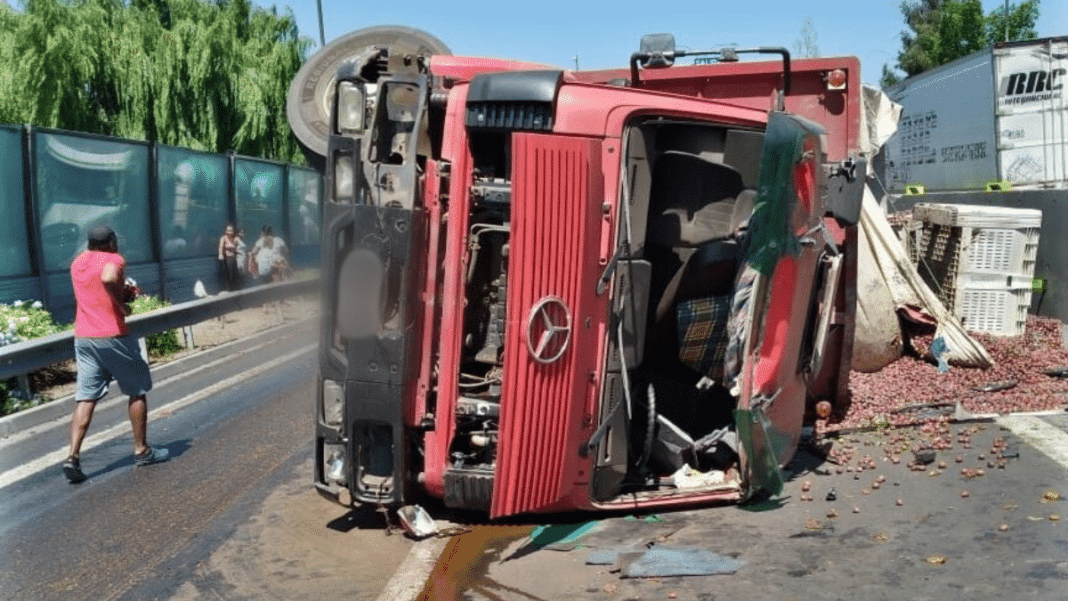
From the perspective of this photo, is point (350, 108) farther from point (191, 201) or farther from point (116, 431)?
point (191, 201)

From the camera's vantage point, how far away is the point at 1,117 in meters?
23.0

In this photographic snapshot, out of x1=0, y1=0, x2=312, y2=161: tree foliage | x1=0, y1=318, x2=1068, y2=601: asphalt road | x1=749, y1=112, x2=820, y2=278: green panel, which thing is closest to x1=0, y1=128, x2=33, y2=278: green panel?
x1=0, y1=318, x2=1068, y2=601: asphalt road

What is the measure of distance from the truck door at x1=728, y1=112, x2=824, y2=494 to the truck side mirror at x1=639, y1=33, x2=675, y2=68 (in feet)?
5.06

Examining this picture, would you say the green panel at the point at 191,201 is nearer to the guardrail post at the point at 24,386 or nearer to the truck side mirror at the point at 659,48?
the guardrail post at the point at 24,386

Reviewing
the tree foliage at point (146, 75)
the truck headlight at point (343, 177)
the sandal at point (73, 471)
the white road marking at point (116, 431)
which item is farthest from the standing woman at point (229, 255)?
the truck headlight at point (343, 177)

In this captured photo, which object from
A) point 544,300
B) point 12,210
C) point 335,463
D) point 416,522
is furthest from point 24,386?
point 544,300

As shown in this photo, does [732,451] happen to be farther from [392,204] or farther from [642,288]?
[392,204]

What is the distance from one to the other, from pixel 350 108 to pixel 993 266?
21.5ft

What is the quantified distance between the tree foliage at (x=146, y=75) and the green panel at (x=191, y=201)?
5804 mm

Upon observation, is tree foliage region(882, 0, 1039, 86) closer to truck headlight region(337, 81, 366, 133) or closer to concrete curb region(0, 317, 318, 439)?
concrete curb region(0, 317, 318, 439)

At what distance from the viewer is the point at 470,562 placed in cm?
A: 536

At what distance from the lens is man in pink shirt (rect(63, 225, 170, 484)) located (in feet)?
24.6

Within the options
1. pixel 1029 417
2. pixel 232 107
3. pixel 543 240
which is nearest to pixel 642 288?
pixel 543 240

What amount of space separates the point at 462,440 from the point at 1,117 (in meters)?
20.9
